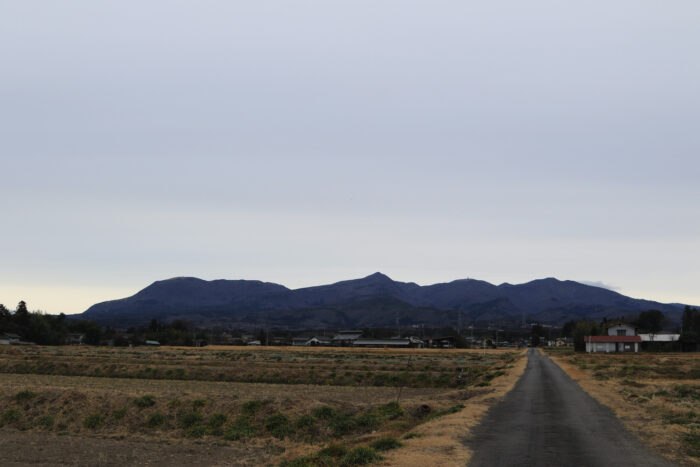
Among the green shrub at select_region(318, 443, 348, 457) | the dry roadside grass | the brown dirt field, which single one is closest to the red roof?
the dry roadside grass

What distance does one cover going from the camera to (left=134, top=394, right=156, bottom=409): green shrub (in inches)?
1345

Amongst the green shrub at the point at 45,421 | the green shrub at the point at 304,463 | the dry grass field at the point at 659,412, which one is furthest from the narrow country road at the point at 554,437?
the green shrub at the point at 45,421

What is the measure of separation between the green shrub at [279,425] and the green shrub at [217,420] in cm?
253

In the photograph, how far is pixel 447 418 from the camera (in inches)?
1099

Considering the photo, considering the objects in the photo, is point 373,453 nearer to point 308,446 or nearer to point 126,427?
point 308,446

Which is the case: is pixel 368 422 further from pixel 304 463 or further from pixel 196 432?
pixel 304 463

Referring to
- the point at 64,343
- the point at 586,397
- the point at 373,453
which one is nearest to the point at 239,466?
the point at 373,453

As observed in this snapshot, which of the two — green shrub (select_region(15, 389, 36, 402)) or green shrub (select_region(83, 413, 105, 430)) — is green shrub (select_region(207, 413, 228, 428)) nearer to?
green shrub (select_region(83, 413, 105, 430))

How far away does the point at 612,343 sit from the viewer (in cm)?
13962

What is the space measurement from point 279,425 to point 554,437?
44.2 feet

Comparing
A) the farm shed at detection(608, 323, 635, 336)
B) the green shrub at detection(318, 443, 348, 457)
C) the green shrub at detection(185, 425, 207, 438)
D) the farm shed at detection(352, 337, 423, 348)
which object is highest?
the farm shed at detection(608, 323, 635, 336)

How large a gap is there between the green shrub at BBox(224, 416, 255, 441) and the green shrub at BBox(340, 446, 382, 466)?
1110cm

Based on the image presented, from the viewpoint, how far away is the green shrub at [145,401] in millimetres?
34156

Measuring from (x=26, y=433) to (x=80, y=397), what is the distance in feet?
13.7
